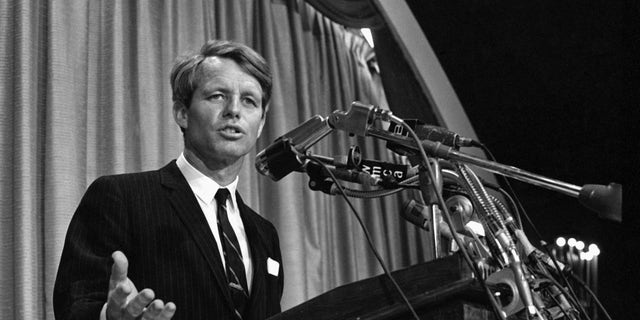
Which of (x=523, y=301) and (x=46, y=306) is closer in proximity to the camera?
(x=523, y=301)

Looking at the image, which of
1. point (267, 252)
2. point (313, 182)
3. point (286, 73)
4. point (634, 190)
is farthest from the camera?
point (286, 73)

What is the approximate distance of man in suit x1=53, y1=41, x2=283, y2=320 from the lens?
1809 mm

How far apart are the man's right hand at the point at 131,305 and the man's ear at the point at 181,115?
84 centimetres

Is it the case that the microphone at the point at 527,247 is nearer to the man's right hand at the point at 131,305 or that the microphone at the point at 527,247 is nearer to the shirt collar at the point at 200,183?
the man's right hand at the point at 131,305

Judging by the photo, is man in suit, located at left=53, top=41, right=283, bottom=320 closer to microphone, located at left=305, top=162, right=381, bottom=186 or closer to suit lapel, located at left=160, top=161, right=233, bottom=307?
suit lapel, located at left=160, top=161, right=233, bottom=307

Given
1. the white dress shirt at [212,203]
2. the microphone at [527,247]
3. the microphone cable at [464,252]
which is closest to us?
the microphone cable at [464,252]

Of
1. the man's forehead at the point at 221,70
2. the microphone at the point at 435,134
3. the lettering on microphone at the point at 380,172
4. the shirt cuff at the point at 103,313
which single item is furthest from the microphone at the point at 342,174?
the man's forehead at the point at 221,70

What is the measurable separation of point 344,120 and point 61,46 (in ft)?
5.26

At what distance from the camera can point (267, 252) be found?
2131mm

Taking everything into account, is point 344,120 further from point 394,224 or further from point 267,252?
point 394,224

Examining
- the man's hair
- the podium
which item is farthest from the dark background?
the podium

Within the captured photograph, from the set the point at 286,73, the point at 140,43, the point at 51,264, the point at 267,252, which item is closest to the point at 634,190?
the point at 267,252

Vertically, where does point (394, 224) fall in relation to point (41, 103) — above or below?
below

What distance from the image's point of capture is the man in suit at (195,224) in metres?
1.81
